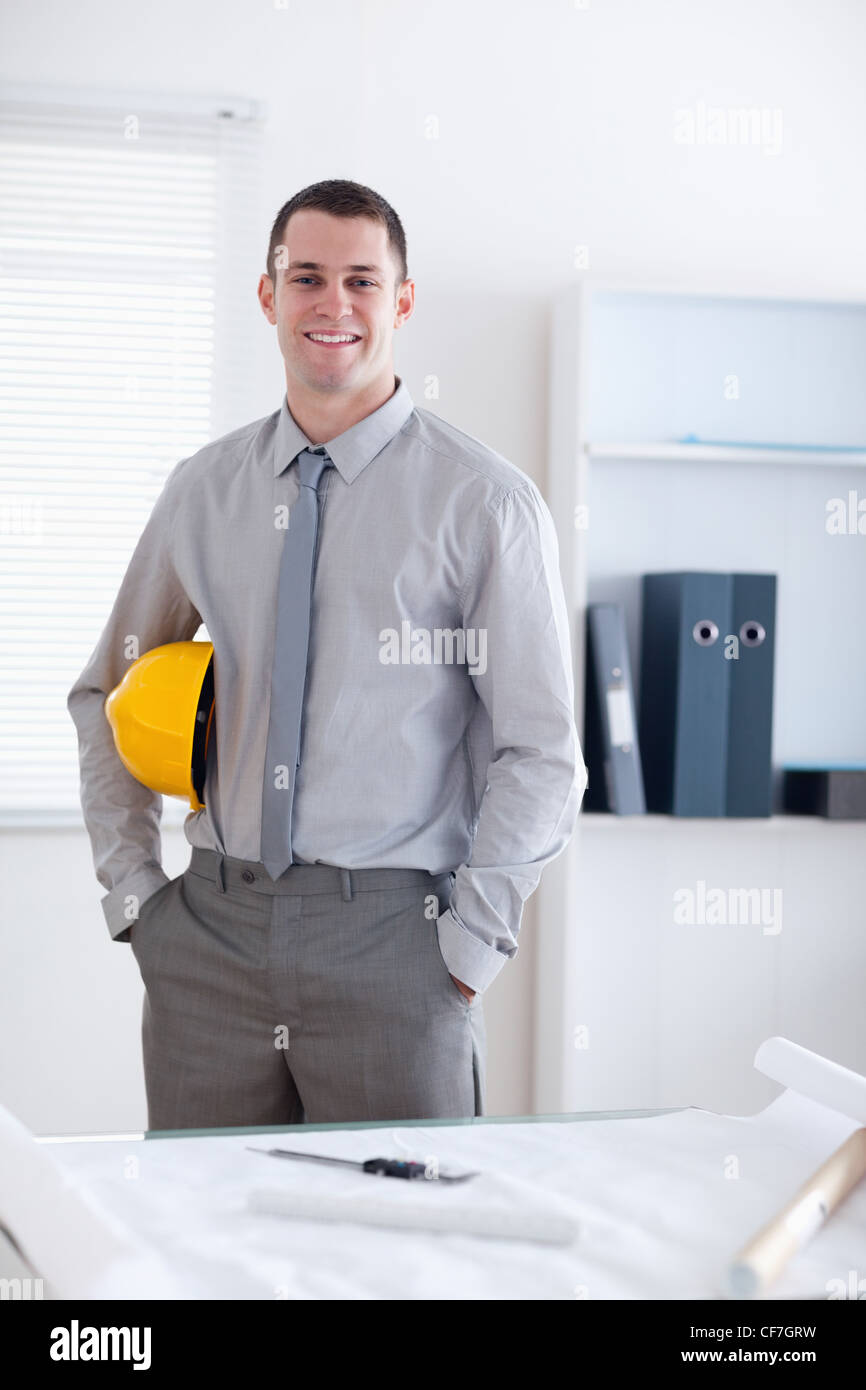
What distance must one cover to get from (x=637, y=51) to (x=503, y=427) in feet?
2.85

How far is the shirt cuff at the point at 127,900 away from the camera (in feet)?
6.01

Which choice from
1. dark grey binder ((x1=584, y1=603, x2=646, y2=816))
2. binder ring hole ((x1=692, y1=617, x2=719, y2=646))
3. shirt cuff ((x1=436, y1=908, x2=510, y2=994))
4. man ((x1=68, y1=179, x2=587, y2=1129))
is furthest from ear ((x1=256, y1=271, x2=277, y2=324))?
binder ring hole ((x1=692, y1=617, x2=719, y2=646))

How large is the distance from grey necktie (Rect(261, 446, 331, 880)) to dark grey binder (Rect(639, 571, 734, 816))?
41.2 inches

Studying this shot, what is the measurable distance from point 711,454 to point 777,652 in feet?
1.60

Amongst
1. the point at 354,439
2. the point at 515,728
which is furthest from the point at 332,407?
the point at 515,728

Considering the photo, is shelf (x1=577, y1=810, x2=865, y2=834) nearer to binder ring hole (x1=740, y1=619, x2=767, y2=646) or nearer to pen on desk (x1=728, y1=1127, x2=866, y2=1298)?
binder ring hole (x1=740, y1=619, x2=767, y2=646)

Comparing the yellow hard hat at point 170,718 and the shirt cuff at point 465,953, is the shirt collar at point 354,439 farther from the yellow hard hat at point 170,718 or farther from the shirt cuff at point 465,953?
the shirt cuff at point 465,953

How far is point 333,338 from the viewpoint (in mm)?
1757

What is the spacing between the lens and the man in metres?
1.67

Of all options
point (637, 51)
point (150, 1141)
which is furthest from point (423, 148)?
point (150, 1141)

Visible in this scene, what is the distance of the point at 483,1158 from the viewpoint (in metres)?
1.09

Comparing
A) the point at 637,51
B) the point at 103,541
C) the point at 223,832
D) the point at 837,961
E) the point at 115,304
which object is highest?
the point at 637,51

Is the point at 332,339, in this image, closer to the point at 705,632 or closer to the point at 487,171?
the point at 705,632
